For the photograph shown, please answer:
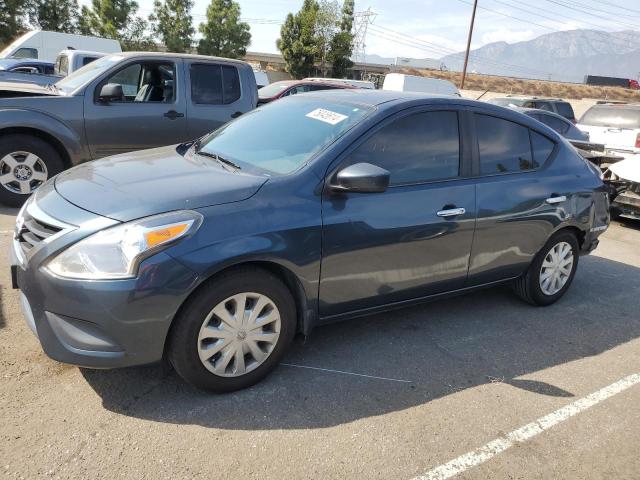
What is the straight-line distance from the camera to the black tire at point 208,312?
2740 mm

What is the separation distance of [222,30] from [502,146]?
38669 mm

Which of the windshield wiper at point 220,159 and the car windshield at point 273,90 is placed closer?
the windshield wiper at point 220,159

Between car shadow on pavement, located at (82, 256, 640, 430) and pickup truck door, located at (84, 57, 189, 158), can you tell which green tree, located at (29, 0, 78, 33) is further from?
car shadow on pavement, located at (82, 256, 640, 430)

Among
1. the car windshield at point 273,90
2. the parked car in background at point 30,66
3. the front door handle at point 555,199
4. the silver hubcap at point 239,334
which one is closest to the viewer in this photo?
the silver hubcap at point 239,334

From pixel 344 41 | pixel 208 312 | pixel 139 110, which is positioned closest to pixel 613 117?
pixel 139 110

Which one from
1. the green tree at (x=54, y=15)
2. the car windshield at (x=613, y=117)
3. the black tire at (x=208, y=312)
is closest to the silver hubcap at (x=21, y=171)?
the black tire at (x=208, y=312)

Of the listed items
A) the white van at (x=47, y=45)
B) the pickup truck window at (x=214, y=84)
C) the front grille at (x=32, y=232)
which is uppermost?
the white van at (x=47, y=45)

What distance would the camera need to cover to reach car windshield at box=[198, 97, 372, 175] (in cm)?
333

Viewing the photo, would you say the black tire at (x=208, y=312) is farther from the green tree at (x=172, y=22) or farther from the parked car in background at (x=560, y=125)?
the green tree at (x=172, y=22)

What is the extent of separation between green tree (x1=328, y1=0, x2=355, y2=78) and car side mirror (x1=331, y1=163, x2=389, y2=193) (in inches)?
1528

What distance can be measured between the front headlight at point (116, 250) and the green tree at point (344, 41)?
39.4 meters

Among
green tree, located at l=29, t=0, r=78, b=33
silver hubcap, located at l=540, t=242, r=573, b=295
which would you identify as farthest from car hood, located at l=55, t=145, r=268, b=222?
green tree, located at l=29, t=0, r=78, b=33

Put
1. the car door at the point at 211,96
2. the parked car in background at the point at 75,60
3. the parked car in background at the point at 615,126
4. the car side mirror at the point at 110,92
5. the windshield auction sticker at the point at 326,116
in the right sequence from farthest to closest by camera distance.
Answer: the parked car in background at the point at 615,126
the parked car in background at the point at 75,60
the car door at the point at 211,96
the car side mirror at the point at 110,92
the windshield auction sticker at the point at 326,116

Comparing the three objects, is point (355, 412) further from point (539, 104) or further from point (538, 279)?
point (539, 104)
